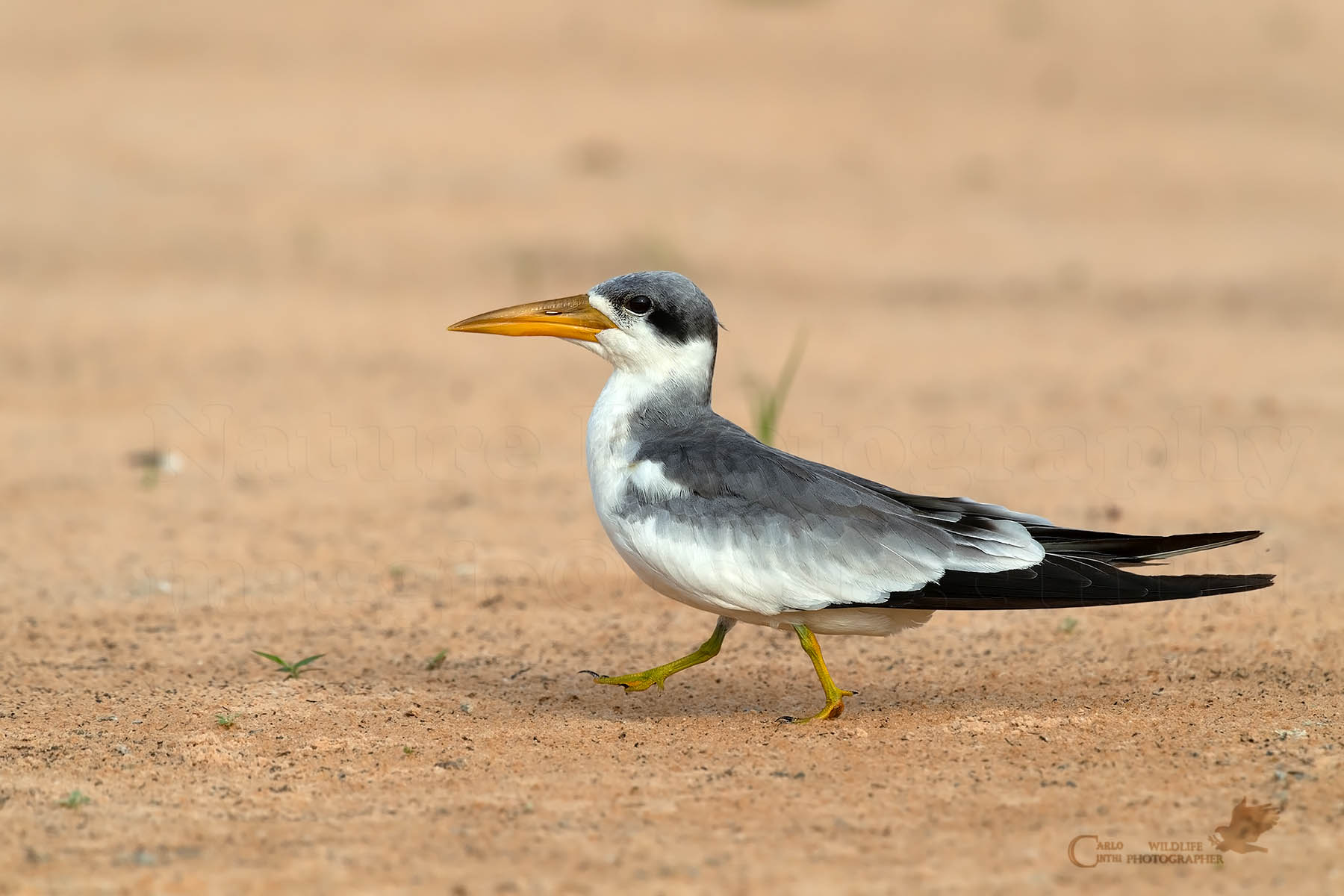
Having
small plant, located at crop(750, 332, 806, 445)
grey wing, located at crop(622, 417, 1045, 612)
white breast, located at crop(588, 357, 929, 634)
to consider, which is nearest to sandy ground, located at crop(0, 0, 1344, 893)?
small plant, located at crop(750, 332, 806, 445)

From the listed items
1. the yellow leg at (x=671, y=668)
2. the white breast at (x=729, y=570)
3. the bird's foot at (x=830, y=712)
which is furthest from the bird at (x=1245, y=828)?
the yellow leg at (x=671, y=668)

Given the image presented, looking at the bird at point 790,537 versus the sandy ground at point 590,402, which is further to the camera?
the bird at point 790,537

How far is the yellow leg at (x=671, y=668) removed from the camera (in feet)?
17.0

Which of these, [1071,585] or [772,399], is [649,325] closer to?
[1071,585]

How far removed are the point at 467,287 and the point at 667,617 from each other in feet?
25.2

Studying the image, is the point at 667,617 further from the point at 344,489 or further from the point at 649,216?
the point at 649,216

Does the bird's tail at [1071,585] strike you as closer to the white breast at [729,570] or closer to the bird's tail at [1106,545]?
the bird's tail at [1106,545]

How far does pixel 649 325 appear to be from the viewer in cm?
519

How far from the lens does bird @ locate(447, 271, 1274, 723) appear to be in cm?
457

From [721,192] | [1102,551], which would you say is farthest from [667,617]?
[721,192]

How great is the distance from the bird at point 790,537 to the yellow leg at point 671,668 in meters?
0.01

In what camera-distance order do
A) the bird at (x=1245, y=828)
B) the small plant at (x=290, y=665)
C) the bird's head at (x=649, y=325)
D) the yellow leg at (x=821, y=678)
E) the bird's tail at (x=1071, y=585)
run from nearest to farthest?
the bird at (x=1245, y=828) → the bird's tail at (x=1071, y=585) → the yellow leg at (x=821, y=678) → the bird's head at (x=649, y=325) → the small plant at (x=290, y=665)

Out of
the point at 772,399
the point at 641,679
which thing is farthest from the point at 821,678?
the point at 772,399

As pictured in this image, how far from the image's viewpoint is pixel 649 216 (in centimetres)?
1514
